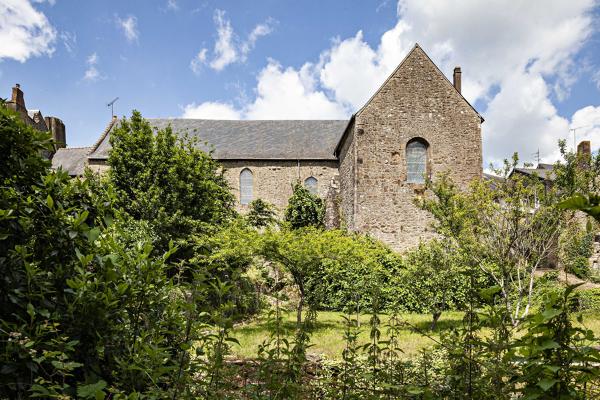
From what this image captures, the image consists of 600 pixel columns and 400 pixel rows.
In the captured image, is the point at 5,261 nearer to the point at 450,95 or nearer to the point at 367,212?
the point at 367,212

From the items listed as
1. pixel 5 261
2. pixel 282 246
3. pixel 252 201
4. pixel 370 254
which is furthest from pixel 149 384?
pixel 252 201

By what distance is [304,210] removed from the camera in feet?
83.1

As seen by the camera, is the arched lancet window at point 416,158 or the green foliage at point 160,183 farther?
the arched lancet window at point 416,158

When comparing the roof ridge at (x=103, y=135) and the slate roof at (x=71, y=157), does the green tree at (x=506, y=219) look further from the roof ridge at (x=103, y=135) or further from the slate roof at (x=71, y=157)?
the slate roof at (x=71, y=157)

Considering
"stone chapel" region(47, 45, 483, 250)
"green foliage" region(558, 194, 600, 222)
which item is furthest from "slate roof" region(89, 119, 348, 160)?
"green foliage" region(558, 194, 600, 222)

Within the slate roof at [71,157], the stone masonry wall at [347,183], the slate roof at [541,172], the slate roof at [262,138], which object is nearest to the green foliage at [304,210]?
the stone masonry wall at [347,183]

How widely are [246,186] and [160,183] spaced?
10.9 metres

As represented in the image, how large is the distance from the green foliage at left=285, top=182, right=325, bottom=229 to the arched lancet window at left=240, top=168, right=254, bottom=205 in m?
3.50

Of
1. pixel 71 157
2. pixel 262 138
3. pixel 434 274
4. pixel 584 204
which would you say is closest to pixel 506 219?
pixel 434 274

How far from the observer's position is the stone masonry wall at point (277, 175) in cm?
2711

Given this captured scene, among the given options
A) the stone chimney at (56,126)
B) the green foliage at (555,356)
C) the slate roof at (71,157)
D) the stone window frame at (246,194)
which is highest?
the stone chimney at (56,126)

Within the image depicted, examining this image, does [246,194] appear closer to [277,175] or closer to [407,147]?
[277,175]

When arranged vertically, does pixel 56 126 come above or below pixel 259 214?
above

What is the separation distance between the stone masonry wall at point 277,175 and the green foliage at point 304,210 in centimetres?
159
